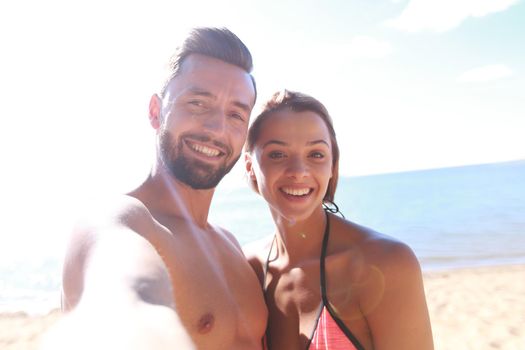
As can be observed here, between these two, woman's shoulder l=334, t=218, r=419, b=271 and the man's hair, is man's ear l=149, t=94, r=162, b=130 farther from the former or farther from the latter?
woman's shoulder l=334, t=218, r=419, b=271

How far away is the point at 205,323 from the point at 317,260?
0.91 meters

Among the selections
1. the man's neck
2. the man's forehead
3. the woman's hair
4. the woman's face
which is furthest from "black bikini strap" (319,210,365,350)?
the man's forehead

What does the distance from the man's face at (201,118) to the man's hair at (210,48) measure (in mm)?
42

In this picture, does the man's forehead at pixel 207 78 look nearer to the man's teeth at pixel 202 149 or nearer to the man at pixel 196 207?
the man at pixel 196 207

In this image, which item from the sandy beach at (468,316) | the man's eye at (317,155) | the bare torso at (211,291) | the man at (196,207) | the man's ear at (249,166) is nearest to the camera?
the man at (196,207)

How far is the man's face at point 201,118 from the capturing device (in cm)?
249

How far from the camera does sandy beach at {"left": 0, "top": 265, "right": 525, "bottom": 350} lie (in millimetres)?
5961

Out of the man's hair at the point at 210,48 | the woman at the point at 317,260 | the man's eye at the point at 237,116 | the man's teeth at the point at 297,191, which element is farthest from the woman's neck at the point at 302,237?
the man's hair at the point at 210,48

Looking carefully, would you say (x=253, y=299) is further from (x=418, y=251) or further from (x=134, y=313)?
(x=418, y=251)

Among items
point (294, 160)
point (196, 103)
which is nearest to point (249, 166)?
point (294, 160)

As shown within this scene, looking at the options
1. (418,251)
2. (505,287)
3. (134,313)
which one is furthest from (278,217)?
(418,251)

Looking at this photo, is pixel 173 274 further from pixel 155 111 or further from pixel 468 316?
pixel 468 316

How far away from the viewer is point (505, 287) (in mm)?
8570

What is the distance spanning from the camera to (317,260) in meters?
2.60
